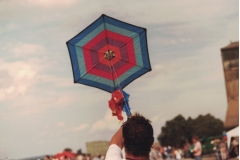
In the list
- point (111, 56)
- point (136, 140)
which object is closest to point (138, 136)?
point (136, 140)

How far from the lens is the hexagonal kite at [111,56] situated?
4344 millimetres

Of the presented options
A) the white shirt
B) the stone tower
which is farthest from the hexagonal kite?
the stone tower

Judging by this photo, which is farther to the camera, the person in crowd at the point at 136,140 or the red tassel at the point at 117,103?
the red tassel at the point at 117,103

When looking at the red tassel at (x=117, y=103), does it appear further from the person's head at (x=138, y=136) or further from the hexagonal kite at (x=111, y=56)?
the person's head at (x=138, y=136)

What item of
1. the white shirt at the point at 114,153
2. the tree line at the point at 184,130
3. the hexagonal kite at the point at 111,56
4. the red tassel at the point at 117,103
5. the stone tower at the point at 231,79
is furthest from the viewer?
Answer: the tree line at the point at 184,130

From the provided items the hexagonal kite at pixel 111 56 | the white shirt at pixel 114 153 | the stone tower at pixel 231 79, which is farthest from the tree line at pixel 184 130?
the white shirt at pixel 114 153

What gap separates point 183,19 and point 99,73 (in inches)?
281

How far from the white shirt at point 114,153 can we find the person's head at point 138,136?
0.13 feet

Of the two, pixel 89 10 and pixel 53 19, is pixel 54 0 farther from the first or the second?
pixel 53 19

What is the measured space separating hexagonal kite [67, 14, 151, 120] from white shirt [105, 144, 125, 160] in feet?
6.90

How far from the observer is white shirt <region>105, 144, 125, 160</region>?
2125mm

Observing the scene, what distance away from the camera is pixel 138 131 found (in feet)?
7.02

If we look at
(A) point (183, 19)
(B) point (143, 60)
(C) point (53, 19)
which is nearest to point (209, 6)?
(A) point (183, 19)

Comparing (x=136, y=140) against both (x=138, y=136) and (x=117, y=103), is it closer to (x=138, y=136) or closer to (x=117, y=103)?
(x=138, y=136)
